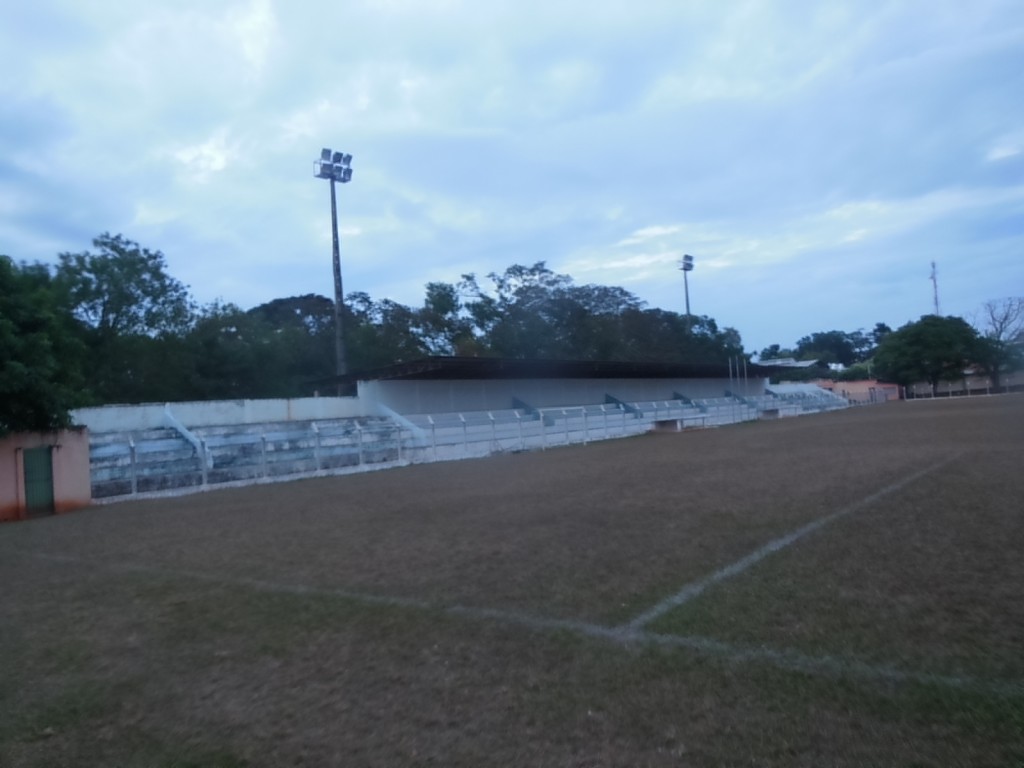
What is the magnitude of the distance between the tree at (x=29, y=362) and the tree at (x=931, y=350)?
68646mm

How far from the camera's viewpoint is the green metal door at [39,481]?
17.4 m

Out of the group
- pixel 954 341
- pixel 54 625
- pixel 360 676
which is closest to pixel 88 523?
pixel 54 625

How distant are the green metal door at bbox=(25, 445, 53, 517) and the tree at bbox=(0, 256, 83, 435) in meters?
0.67

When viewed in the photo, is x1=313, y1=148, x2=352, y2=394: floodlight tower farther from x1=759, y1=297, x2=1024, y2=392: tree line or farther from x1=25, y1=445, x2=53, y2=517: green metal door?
x1=759, y1=297, x2=1024, y2=392: tree line

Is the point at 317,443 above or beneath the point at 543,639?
above

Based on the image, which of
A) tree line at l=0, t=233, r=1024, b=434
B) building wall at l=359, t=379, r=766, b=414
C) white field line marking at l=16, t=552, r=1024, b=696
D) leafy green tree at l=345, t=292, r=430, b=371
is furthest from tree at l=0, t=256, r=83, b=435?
leafy green tree at l=345, t=292, r=430, b=371

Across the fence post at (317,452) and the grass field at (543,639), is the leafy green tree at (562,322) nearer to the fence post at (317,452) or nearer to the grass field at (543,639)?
the fence post at (317,452)

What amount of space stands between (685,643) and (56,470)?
16.6 meters

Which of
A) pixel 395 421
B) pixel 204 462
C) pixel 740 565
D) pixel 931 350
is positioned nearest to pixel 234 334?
pixel 395 421

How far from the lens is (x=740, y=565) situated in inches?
308

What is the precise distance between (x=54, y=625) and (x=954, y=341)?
73837mm

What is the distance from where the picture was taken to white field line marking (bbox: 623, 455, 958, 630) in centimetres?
630

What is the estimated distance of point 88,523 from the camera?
15.0m

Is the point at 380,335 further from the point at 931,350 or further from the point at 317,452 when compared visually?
the point at 931,350
